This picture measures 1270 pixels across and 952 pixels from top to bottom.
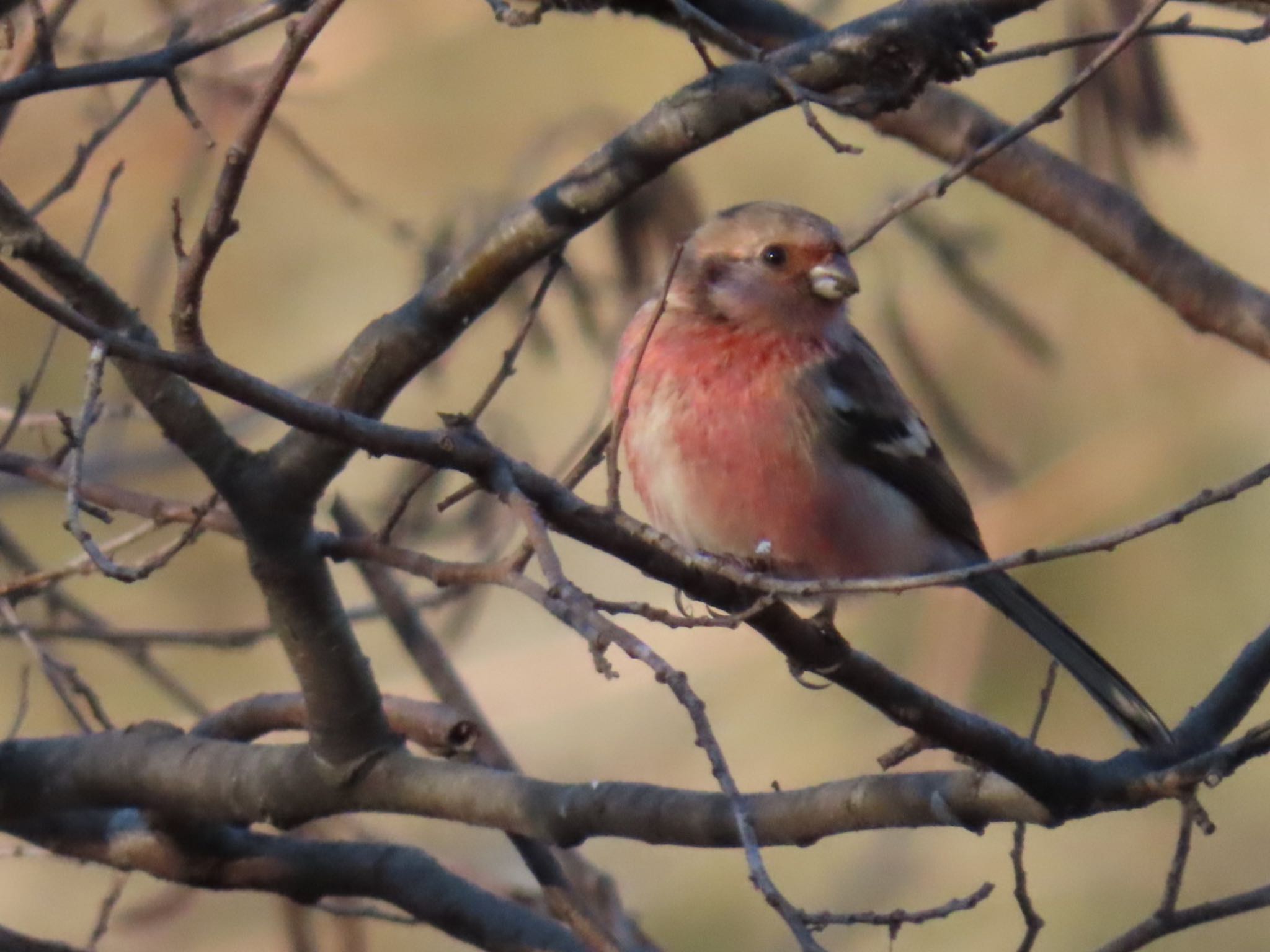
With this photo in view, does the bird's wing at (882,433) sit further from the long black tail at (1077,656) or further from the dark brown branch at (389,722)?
the dark brown branch at (389,722)

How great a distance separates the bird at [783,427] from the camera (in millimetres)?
3828

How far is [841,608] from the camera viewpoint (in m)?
6.54

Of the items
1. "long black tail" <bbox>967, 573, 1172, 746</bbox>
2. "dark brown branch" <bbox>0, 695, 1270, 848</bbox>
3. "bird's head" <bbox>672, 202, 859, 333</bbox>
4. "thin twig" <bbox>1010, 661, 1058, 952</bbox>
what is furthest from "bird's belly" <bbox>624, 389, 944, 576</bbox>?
"dark brown branch" <bbox>0, 695, 1270, 848</bbox>

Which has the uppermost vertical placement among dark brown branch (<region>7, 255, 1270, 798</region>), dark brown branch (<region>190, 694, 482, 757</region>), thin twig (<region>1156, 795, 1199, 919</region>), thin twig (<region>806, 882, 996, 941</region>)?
dark brown branch (<region>190, 694, 482, 757</region>)

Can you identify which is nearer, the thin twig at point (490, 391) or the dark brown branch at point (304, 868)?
the thin twig at point (490, 391)

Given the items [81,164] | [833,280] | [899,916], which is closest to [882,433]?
[833,280]

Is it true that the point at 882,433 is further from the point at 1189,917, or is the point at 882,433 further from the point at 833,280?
the point at 1189,917

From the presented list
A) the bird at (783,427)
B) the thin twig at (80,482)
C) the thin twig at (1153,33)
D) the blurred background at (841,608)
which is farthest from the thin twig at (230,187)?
the blurred background at (841,608)

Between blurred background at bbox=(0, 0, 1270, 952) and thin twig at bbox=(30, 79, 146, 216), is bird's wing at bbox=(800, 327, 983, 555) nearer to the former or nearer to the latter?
thin twig at bbox=(30, 79, 146, 216)

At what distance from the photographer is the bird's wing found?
4094 millimetres

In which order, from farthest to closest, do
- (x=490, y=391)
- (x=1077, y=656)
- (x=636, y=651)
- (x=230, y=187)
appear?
(x=1077, y=656)
(x=490, y=391)
(x=230, y=187)
(x=636, y=651)

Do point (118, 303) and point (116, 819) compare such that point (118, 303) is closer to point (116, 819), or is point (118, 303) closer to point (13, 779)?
point (13, 779)

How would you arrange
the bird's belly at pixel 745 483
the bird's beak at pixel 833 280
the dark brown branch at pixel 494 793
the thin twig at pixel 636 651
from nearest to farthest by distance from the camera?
the thin twig at pixel 636 651 < the dark brown branch at pixel 494 793 < the bird's belly at pixel 745 483 < the bird's beak at pixel 833 280

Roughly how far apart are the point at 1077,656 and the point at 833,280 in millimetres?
1119
